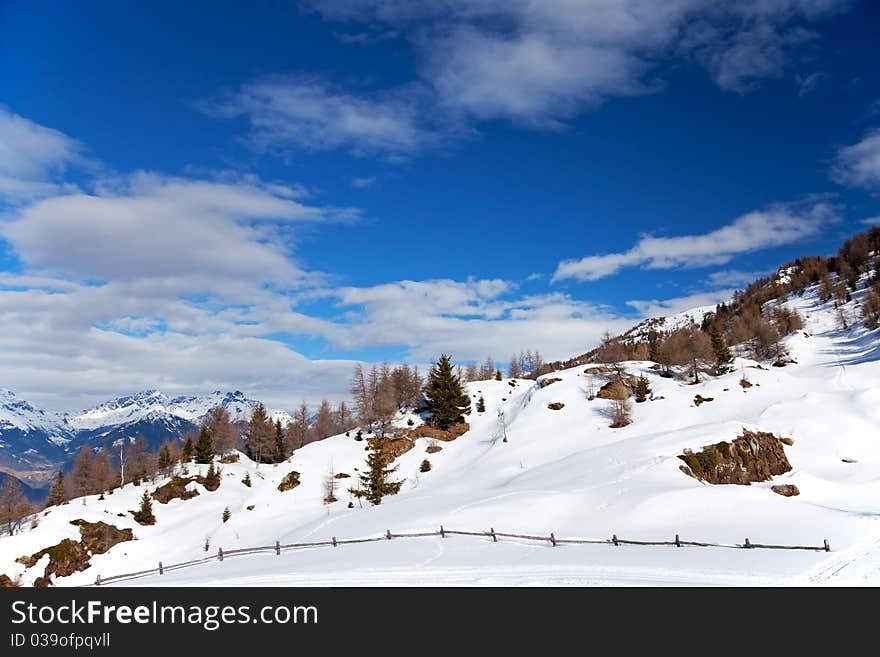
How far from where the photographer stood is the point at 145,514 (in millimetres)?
68062

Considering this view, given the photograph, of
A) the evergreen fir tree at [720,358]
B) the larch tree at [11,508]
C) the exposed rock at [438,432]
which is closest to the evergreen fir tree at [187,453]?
the larch tree at [11,508]

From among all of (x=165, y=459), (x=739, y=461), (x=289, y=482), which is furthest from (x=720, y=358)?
(x=165, y=459)

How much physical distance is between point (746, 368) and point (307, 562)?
8334 centimetres

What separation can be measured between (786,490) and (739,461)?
5.75 m

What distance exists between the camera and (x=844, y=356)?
101 m

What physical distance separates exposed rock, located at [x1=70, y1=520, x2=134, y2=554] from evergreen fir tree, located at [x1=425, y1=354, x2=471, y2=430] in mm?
49135

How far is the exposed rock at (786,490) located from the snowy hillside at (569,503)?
660 millimetres

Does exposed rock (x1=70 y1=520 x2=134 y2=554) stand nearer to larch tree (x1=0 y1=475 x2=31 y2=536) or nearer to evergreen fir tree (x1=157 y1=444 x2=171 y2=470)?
larch tree (x1=0 y1=475 x2=31 y2=536)

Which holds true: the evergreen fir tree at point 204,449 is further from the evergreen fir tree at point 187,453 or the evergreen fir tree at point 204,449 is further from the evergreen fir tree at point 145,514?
the evergreen fir tree at point 145,514

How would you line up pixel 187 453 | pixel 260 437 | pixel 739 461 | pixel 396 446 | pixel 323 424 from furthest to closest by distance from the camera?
pixel 323 424
pixel 260 437
pixel 187 453
pixel 396 446
pixel 739 461

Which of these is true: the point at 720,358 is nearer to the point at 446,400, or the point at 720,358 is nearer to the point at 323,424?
the point at 446,400

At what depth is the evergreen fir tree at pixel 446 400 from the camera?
85812mm
